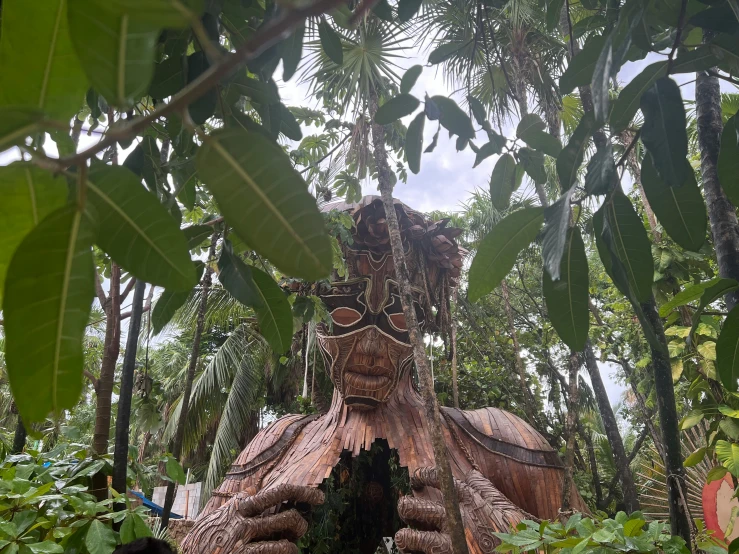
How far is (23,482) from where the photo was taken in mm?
888

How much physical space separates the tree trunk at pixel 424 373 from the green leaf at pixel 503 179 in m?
0.63

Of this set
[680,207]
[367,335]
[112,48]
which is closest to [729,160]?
[680,207]

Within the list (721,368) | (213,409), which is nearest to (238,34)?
(721,368)

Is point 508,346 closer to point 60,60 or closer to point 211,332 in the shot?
point 211,332

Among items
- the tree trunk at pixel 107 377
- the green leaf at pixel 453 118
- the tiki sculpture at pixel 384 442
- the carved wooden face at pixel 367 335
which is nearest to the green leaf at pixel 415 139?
the green leaf at pixel 453 118

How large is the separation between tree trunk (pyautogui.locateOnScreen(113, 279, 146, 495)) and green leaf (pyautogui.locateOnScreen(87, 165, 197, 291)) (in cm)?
100

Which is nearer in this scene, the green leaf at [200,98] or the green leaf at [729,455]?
the green leaf at [200,98]

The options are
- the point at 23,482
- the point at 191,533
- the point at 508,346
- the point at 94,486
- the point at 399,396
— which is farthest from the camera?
the point at 508,346

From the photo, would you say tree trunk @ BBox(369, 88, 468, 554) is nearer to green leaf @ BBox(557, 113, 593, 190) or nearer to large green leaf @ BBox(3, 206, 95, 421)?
green leaf @ BBox(557, 113, 593, 190)

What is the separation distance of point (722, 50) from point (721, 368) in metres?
0.39

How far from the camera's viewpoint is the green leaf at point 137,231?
32 cm

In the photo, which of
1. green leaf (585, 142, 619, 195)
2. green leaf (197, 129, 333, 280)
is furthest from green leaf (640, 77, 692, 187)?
green leaf (197, 129, 333, 280)

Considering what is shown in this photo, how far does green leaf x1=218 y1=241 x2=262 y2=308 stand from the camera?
527 millimetres

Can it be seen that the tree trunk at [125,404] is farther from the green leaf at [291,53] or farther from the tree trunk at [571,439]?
the tree trunk at [571,439]
